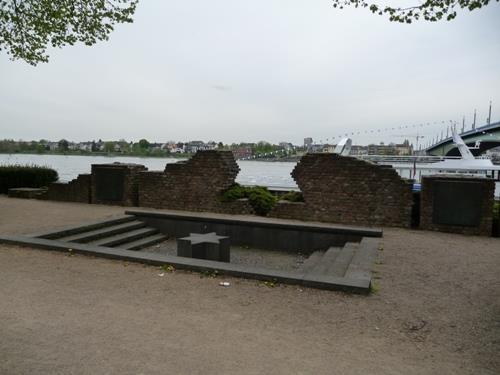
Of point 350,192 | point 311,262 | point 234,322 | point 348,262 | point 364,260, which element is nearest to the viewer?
point 234,322

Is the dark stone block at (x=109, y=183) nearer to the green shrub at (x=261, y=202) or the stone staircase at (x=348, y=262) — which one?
the green shrub at (x=261, y=202)

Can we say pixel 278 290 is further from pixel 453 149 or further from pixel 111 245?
pixel 453 149

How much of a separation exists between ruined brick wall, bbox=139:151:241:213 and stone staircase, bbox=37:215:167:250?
87.5 inches

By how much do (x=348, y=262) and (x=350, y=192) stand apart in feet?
13.2

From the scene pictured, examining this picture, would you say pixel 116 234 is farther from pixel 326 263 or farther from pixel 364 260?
pixel 364 260

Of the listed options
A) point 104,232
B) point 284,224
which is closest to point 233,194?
point 284,224

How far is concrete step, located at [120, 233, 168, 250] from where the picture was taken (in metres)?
9.39

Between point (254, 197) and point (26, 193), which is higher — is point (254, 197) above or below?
above

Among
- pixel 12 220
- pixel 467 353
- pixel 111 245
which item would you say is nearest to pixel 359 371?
pixel 467 353

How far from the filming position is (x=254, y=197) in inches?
489

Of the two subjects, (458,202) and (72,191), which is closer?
(458,202)

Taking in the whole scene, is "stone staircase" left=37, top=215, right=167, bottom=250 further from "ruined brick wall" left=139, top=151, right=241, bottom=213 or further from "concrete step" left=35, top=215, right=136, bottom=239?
"ruined brick wall" left=139, top=151, right=241, bottom=213

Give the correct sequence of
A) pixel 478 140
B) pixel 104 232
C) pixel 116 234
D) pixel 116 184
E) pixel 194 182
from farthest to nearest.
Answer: pixel 478 140 → pixel 116 184 → pixel 194 182 → pixel 116 234 → pixel 104 232

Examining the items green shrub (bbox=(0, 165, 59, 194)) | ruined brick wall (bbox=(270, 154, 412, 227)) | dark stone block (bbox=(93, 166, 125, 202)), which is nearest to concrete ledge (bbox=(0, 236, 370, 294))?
ruined brick wall (bbox=(270, 154, 412, 227))
